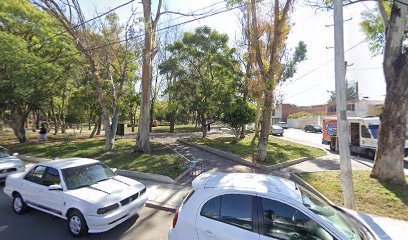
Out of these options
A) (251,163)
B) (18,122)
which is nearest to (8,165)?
(251,163)

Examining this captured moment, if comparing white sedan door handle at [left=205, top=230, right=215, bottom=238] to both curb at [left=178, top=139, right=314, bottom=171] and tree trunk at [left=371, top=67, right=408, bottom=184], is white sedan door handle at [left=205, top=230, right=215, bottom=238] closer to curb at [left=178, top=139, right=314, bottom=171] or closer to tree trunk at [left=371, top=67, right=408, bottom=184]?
tree trunk at [left=371, top=67, right=408, bottom=184]

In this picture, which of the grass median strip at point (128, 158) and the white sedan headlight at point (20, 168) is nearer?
the white sedan headlight at point (20, 168)

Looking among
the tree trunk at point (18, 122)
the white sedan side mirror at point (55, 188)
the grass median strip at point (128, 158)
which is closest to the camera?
the white sedan side mirror at point (55, 188)

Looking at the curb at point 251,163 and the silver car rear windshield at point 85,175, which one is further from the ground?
the silver car rear windshield at point 85,175

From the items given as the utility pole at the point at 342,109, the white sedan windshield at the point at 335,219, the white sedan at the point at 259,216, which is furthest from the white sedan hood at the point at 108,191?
the utility pole at the point at 342,109

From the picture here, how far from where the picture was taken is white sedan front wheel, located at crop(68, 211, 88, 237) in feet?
16.2

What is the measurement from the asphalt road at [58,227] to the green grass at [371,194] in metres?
4.88

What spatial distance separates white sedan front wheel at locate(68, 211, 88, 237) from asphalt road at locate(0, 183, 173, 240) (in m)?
0.16

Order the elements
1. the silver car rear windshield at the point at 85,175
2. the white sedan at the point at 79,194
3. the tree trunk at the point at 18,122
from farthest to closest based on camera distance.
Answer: the tree trunk at the point at 18,122 → the silver car rear windshield at the point at 85,175 → the white sedan at the point at 79,194

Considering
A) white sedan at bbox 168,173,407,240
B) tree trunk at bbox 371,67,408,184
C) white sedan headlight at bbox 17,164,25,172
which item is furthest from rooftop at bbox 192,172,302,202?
white sedan headlight at bbox 17,164,25,172

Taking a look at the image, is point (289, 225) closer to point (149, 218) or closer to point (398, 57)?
point (149, 218)

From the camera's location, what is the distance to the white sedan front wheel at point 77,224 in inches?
195

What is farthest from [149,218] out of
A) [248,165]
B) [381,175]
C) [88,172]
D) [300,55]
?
[300,55]

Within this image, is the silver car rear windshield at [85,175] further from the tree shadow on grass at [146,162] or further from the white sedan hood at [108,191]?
the tree shadow on grass at [146,162]
